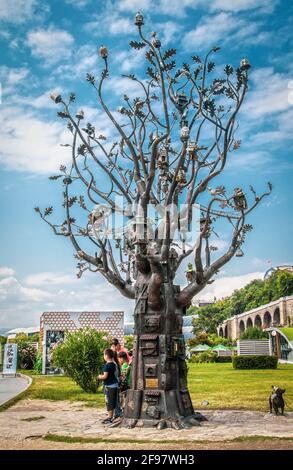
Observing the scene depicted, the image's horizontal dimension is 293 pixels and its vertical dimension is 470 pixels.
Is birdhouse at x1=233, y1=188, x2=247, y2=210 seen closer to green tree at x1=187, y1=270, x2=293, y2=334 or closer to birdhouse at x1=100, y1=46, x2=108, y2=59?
birdhouse at x1=100, y1=46, x2=108, y2=59

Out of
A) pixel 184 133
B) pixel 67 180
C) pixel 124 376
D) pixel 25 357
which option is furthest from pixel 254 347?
pixel 184 133

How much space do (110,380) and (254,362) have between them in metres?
22.4

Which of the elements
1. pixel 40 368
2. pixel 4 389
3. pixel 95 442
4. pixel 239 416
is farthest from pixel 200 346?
pixel 95 442

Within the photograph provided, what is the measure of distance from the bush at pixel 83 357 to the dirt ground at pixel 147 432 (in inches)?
185

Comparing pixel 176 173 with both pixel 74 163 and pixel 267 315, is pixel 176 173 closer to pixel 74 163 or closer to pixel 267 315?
pixel 74 163

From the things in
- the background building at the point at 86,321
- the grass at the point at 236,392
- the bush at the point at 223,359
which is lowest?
the grass at the point at 236,392

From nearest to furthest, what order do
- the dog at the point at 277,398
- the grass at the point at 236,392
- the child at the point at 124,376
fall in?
the child at the point at 124,376 → the dog at the point at 277,398 → the grass at the point at 236,392

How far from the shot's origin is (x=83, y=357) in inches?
739

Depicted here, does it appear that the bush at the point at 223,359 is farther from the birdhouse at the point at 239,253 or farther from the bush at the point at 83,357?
the birdhouse at the point at 239,253

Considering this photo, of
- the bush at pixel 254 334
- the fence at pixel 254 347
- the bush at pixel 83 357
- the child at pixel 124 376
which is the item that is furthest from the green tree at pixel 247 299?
the child at pixel 124 376

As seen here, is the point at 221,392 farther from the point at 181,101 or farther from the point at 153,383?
the point at 181,101

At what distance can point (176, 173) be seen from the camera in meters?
11.9

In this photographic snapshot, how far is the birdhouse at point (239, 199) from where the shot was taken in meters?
11.9

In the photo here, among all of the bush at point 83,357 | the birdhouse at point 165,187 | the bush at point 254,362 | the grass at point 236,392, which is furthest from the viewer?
the bush at point 254,362
